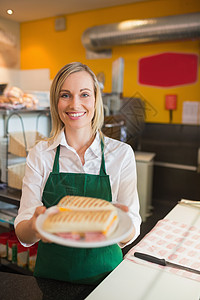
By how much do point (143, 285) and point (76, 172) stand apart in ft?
1.30

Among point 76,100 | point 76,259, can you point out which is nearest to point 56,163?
point 76,100

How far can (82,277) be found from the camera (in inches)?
35.1

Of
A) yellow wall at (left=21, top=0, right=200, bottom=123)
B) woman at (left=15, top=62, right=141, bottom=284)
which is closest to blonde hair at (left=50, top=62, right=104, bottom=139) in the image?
woman at (left=15, top=62, right=141, bottom=284)

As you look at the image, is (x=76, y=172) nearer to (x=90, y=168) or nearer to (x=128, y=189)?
(x=90, y=168)

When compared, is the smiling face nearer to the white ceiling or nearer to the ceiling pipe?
the white ceiling

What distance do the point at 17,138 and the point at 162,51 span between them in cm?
204

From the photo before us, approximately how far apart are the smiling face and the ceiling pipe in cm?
203

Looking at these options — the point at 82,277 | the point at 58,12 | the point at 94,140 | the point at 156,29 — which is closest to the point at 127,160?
the point at 94,140

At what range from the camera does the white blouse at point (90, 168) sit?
72 centimetres

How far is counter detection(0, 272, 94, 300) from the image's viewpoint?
0.90m

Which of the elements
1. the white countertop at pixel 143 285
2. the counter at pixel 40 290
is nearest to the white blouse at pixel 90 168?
the white countertop at pixel 143 285

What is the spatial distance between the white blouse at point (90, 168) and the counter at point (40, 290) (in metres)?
0.26

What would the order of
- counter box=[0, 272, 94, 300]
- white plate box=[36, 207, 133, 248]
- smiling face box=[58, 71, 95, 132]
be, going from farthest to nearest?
1. counter box=[0, 272, 94, 300]
2. smiling face box=[58, 71, 95, 132]
3. white plate box=[36, 207, 133, 248]

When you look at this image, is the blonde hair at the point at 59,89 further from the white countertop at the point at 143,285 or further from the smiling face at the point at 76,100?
the white countertop at the point at 143,285
